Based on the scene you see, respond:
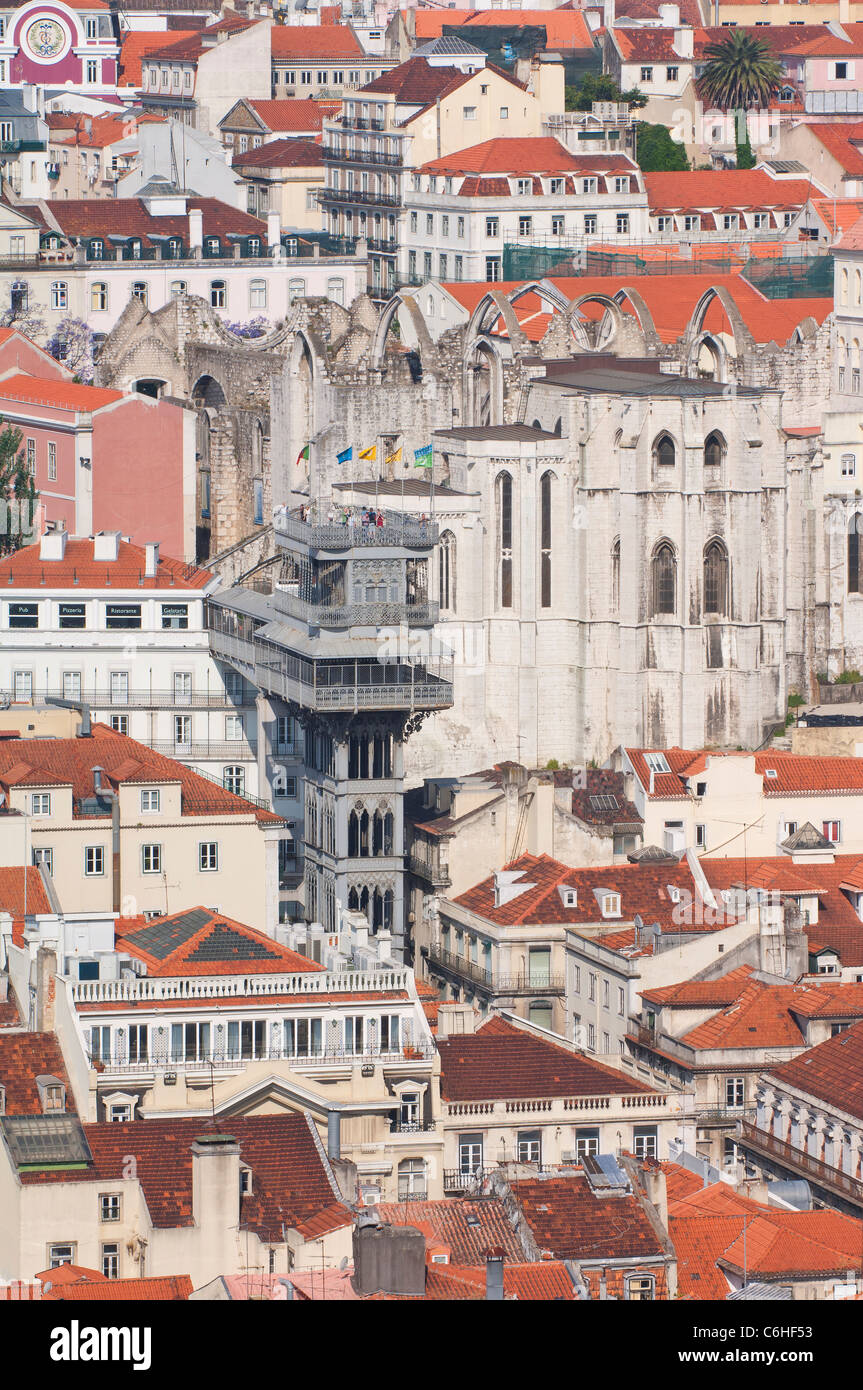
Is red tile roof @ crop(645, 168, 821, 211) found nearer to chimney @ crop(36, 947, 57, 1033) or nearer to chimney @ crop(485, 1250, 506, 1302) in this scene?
chimney @ crop(36, 947, 57, 1033)

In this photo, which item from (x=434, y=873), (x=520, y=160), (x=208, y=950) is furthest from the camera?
(x=520, y=160)

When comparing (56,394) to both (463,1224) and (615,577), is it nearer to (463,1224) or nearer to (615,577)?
(615,577)

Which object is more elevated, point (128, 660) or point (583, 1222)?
point (128, 660)

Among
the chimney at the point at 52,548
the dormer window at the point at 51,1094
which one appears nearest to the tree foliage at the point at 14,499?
the chimney at the point at 52,548

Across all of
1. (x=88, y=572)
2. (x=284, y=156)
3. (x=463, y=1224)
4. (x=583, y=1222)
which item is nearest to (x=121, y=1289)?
(x=463, y=1224)

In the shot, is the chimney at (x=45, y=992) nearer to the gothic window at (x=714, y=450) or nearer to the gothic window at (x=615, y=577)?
the gothic window at (x=615, y=577)

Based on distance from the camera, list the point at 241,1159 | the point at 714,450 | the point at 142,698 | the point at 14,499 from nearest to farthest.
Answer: the point at 241,1159 → the point at 142,698 → the point at 714,450 → the point at 14,499

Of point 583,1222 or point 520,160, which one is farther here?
point 520,160
